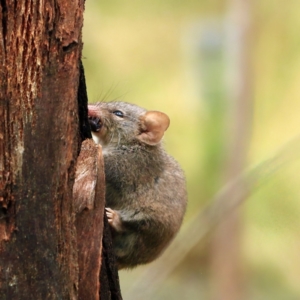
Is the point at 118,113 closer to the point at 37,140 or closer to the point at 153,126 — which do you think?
the point at 153,126

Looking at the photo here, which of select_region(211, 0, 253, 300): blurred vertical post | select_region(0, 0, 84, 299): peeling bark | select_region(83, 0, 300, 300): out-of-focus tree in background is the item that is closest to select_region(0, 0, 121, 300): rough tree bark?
select_region(0, 0, 84, 299): peeling bark

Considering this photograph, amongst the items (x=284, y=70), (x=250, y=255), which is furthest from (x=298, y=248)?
(x=284, y=70)

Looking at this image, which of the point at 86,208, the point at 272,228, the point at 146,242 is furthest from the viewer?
the point at 272,228

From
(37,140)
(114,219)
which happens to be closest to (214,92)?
(114,219)

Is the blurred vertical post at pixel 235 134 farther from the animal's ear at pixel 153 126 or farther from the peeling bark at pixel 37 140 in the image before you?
the peeling bark at pixel 37 140

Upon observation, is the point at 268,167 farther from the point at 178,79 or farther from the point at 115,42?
the point at 115,42

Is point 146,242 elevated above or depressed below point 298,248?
above
